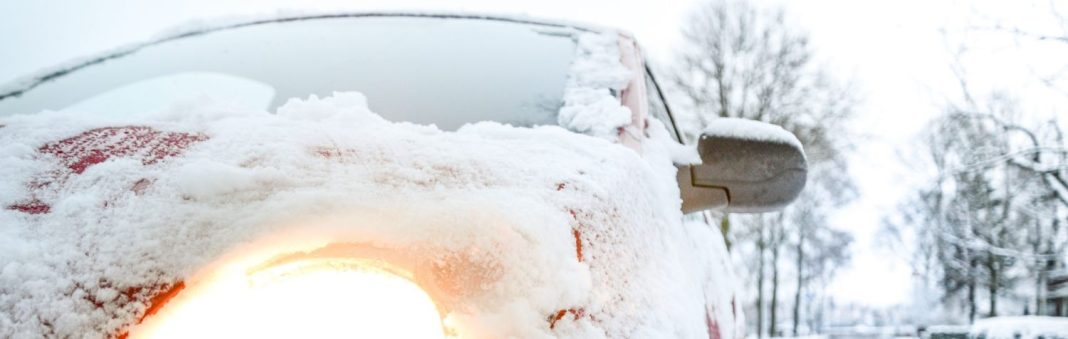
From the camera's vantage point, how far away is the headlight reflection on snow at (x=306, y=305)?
0.75 metres

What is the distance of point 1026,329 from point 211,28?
9.31 m

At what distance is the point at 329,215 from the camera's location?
2.69 ft

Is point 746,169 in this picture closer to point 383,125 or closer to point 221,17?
point 383,125

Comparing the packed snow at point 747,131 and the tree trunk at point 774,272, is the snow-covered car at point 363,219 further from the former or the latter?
the tree trunk at point 774,272

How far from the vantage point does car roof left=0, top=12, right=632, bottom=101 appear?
2234 millimetres

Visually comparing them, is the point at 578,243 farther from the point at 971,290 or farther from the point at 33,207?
the point at 971,290

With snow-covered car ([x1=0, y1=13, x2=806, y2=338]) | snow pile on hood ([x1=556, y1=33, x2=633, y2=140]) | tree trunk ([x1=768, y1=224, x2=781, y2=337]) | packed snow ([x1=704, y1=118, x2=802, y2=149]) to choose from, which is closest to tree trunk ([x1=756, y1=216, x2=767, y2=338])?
tree trunk ([x1=768, y1=224, x2=781, y2=337])

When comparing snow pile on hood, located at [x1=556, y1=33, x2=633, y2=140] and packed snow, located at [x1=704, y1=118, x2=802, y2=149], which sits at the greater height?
snow pile on hood, located at [x1=556, y1=33, x2=633, y2=140]

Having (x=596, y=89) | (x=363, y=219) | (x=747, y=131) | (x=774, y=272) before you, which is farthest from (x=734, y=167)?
(x=774, y=272)

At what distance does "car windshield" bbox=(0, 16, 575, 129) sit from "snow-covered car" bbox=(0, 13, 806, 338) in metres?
0.08

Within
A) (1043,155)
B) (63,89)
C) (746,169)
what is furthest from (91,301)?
(1043,155)

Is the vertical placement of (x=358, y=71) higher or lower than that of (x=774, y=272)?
higher

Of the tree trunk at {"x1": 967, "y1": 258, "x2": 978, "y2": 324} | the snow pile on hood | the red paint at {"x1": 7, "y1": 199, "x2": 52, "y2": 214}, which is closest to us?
the red paint at {"x1": 7, "y1": 199, "x2": 52, "y2": 214}

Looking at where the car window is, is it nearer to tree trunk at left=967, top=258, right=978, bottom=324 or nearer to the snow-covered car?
the snow-covered car
